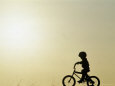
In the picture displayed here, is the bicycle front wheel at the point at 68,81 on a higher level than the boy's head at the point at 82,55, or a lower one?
lower

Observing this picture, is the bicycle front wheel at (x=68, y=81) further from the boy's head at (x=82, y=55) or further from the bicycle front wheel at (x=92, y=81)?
the boy's head at (x=82, y=55)

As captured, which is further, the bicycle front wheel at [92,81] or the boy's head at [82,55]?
the bicycle front wheel at [92,81]

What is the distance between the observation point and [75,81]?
40.1 metres

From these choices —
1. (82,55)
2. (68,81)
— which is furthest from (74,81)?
(82,55)

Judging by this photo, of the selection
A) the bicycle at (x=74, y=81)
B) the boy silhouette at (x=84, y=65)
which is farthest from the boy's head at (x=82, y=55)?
the bicycle at (x=74, y=81)

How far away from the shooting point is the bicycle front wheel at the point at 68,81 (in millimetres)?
39938

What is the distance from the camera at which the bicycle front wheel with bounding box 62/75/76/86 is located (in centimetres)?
3994

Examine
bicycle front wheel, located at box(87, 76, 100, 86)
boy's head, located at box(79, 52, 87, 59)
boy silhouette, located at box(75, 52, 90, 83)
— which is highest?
boy's head, located at box(79, 52, 87, 59)

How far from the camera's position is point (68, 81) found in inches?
1574

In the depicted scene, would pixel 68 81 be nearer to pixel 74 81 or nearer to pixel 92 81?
pixel 74 81

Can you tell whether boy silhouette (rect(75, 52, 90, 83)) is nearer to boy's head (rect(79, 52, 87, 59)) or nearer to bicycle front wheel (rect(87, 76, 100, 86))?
boy's head (rect(79, 52, 87, 59))

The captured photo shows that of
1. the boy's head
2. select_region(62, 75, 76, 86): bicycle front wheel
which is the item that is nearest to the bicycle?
select_region(62, 75, 76, 86): bicycle front wheel

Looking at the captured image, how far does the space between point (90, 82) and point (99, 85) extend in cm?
66

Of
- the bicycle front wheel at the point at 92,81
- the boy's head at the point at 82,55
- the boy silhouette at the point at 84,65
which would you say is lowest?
the bicycle front wheel at the point at 92,81
